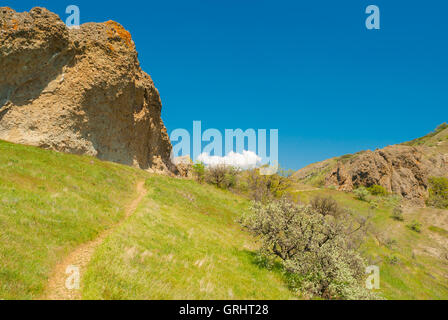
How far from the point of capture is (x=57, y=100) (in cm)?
2981

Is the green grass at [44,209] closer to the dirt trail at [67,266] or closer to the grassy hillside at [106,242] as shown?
the grassy hillside at [106,242]

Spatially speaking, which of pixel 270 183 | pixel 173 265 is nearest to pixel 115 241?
pixel 173 265

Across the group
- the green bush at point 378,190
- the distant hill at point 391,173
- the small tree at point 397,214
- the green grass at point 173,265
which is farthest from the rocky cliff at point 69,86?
the distant hill at point 391,173

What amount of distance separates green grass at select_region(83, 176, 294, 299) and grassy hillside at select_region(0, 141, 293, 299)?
0.04 m

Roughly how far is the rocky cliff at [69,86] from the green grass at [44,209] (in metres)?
4.87

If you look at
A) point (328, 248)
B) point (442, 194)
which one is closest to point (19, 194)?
point (328, 248)

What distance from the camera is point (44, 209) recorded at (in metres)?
14.1

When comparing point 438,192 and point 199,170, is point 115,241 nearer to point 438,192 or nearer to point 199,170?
point 199,170

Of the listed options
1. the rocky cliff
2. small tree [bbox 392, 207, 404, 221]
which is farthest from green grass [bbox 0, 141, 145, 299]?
small tree [bbox 392, 207, 404, 221]

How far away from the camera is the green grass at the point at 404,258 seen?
29.1 metres

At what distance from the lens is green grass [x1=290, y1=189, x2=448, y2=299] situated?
95.6ft

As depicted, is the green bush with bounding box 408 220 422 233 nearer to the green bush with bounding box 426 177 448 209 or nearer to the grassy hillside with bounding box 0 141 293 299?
the green bush with bounding box 426 177 448 209
